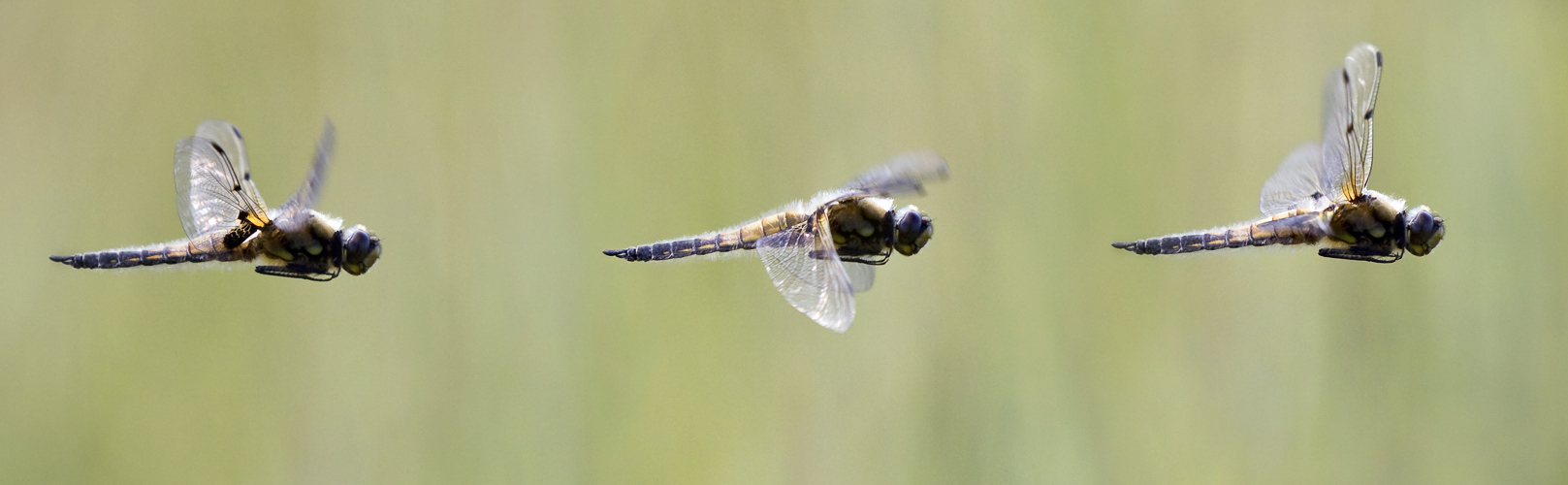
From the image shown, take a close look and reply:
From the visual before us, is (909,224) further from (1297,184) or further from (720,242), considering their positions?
(1297,184)

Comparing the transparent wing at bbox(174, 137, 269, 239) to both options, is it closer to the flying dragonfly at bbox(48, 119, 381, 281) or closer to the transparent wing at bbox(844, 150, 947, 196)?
the flying dragonfly at bbox(48, 119, 381, 281)

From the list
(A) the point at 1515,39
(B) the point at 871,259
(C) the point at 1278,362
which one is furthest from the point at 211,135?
(A) the point at 1515,39

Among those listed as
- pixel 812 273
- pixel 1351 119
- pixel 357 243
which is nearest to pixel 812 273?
pixel 812 273

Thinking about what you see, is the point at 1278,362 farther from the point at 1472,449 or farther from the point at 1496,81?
the point at 1496,81

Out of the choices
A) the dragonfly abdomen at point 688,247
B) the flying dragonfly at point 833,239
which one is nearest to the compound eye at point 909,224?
the flying dragonfly at point 833,239

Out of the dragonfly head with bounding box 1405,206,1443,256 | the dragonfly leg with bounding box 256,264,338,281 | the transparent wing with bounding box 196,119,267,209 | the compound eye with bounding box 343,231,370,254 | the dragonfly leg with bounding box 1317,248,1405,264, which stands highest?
the transparent wing with bounding box 196,119,267,209

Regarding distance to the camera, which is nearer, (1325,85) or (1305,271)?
(1325,85)

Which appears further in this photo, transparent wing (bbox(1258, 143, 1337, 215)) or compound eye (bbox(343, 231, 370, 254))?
transparent wing (bbox(1258, 143, 1337, 215))

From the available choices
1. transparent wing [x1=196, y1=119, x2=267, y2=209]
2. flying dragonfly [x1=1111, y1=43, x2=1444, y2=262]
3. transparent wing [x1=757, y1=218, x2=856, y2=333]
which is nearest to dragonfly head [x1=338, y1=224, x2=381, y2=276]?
transparent wing [x1=196, y1=119, x2=267, y2=209]

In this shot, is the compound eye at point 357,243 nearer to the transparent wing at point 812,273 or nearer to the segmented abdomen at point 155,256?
the segmented abdomen at point 155,256
